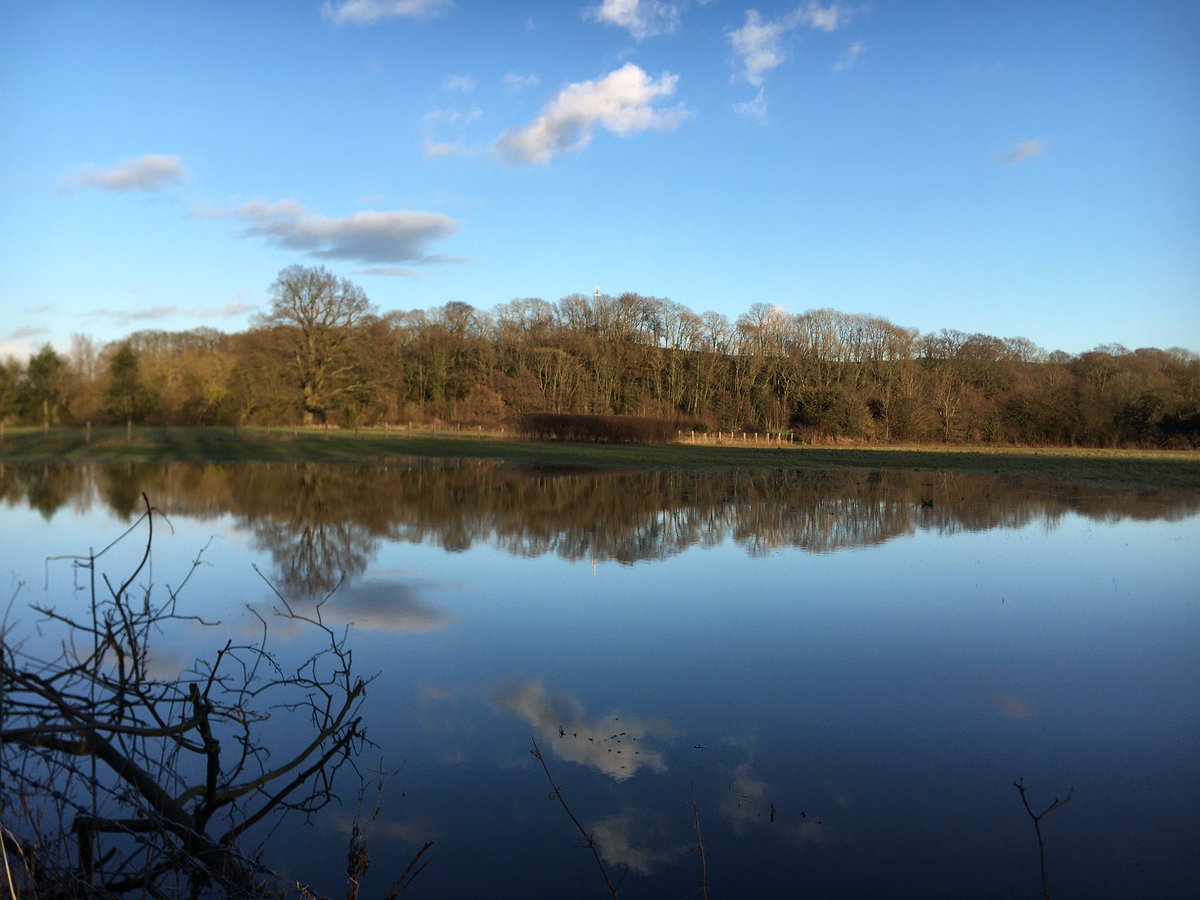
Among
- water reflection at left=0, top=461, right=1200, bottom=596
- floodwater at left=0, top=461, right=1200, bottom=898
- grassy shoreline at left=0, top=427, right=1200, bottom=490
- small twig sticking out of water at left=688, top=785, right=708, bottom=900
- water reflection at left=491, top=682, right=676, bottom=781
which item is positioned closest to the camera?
small twig sticking out of water at left=688, top=785, right=708, bottom=900

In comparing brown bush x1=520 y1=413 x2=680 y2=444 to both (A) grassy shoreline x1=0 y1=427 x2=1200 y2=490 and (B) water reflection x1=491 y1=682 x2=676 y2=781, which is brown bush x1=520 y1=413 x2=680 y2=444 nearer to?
(A) grassy shoreline x1=0 y1=427 x2=1200 y2=490

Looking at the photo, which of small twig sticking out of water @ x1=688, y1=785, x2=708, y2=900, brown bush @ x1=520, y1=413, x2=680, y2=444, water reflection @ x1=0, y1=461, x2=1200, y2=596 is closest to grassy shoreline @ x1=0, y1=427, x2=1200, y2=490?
brown bush @ x1=520, y1=413, x2=680, y2=444

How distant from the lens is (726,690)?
7.86 meters

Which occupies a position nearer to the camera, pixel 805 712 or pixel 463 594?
pixel 805 712

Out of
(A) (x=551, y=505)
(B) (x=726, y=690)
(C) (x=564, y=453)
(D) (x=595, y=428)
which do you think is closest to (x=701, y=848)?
(B) (x=726, y=690)

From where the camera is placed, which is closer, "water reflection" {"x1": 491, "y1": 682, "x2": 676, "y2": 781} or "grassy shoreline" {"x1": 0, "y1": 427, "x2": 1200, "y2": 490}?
"water reflection" {"x1": 491, "y1": 682, "x2": 676, "y2": 781}

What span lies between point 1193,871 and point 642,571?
9.16 m

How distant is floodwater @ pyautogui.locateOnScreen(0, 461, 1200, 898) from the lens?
5.02 m

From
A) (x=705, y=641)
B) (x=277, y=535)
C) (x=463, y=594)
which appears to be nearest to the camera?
(x=705, y=641)

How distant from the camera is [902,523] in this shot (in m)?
19.8

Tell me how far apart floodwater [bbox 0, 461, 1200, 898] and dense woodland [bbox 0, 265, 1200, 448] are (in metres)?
38.8

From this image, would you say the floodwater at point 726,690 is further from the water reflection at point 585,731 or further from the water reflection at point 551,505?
the water reflection at point 551,505

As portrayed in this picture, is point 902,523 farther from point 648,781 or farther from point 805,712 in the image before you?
point 648,781

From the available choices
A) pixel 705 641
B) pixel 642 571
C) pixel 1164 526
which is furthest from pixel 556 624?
pixel 1164 526
